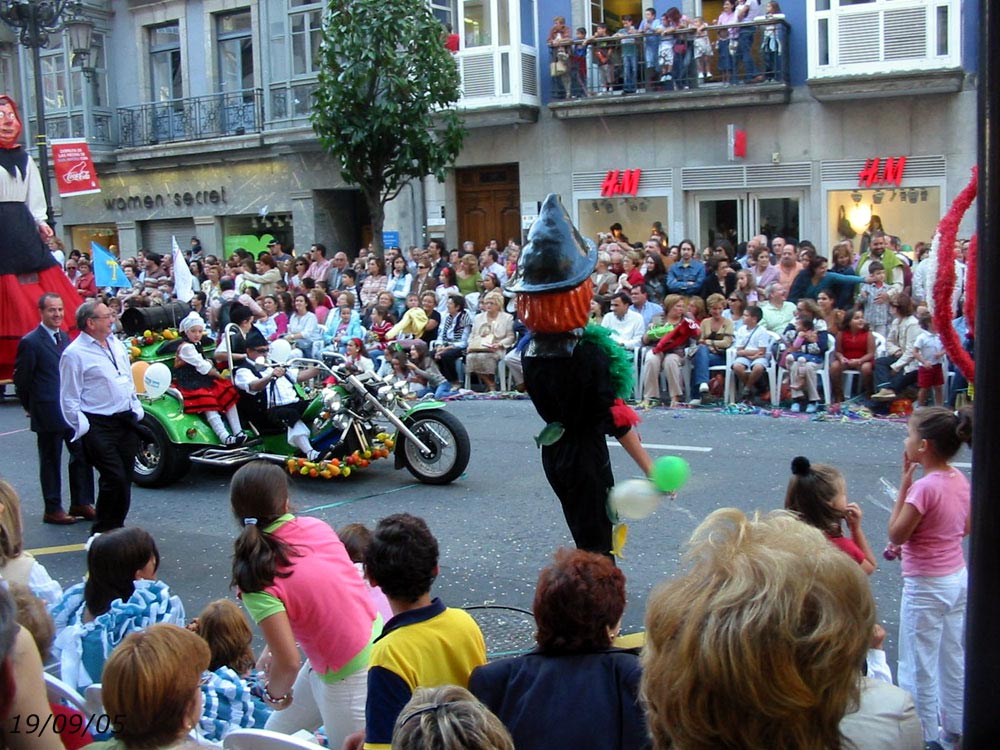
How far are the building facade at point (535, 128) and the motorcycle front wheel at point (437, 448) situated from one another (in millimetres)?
11863

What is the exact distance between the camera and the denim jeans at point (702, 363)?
12.6 metres

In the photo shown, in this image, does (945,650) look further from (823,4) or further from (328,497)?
(823,4)

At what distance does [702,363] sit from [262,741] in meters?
10.1

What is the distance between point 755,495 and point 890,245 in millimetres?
7477

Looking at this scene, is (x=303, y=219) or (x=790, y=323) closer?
(x=790, y=323)

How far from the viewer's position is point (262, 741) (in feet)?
9.78

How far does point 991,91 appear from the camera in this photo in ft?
6.19

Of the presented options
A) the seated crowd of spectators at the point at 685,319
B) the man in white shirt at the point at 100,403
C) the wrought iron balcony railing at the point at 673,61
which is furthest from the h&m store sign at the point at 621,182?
the man in white shirt at the point at 100,403

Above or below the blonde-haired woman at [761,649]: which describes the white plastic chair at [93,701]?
below

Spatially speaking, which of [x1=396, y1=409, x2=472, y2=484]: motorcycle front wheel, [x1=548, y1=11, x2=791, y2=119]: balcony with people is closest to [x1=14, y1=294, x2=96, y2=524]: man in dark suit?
[x1=396, y1=409, x2=472, y2=484]: motorcycle front wheel

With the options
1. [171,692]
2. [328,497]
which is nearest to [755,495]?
[328,497]

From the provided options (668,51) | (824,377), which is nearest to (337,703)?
(824,377)

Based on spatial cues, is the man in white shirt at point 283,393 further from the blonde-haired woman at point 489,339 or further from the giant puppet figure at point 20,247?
the blonde-haired woman at point 489,339

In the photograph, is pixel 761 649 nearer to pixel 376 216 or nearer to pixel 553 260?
pixel 553 260
